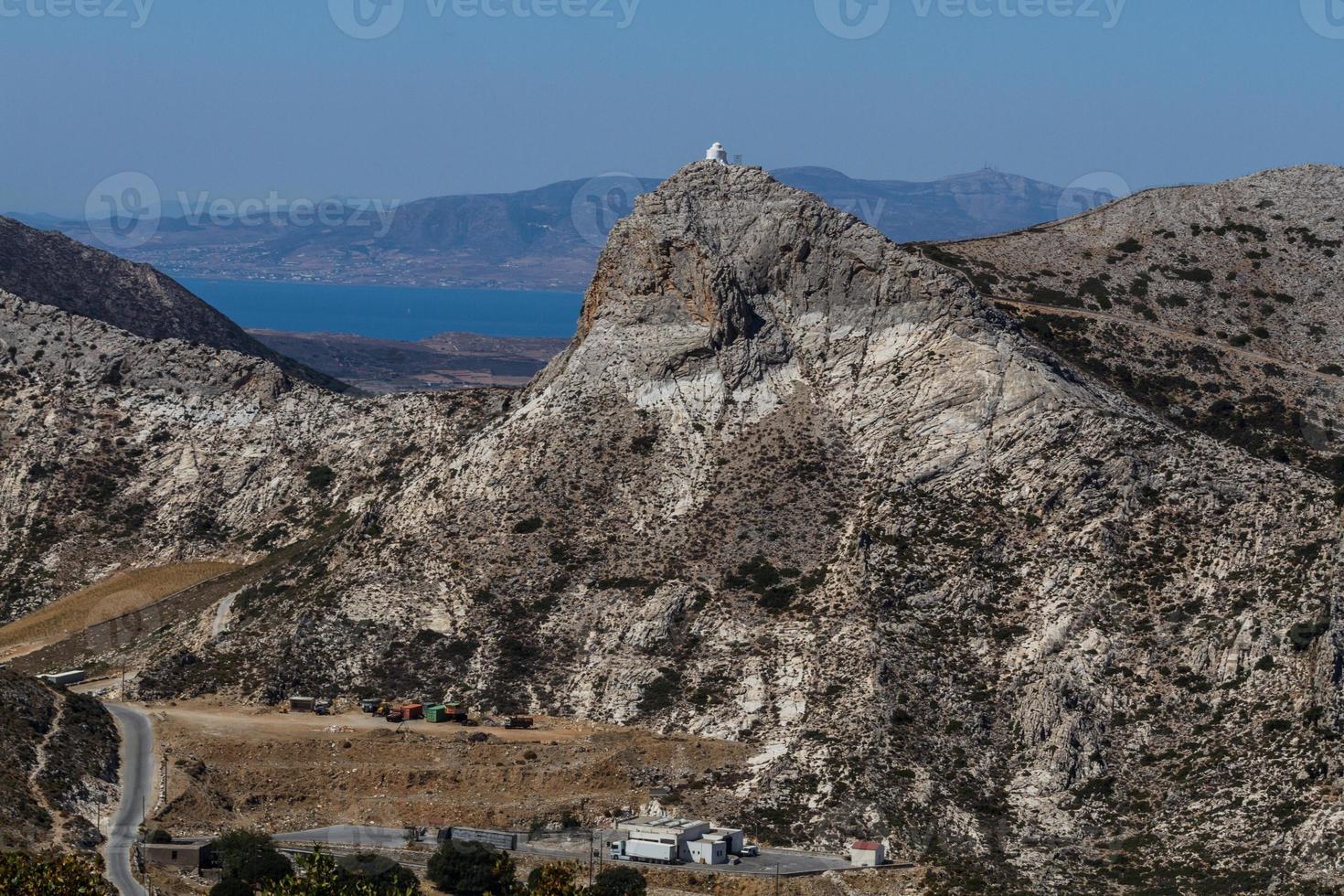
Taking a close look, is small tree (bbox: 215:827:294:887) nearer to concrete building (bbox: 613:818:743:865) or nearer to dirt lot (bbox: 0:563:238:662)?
concrete building (bbox: 613:818:743:865)

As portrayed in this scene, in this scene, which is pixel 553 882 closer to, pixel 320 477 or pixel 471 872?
pixel 471 872

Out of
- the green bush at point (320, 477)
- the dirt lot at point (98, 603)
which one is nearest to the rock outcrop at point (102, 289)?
the green bush at point (320, 477)

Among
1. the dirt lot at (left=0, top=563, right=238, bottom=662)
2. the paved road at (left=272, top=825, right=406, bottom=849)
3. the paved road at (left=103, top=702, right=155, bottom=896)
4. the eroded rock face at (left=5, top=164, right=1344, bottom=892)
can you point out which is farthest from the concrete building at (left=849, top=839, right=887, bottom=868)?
the dirt lot at (left=0, top=563, right=238, bottom=662)

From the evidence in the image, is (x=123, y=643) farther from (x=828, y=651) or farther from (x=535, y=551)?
(x=828, y=651)

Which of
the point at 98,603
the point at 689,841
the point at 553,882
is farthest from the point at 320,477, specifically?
the point at 553,882

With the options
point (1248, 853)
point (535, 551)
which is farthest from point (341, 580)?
point (1248, 853)

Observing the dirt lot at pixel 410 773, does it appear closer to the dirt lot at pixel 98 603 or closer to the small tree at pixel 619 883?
the small tree at pixel 619 883
